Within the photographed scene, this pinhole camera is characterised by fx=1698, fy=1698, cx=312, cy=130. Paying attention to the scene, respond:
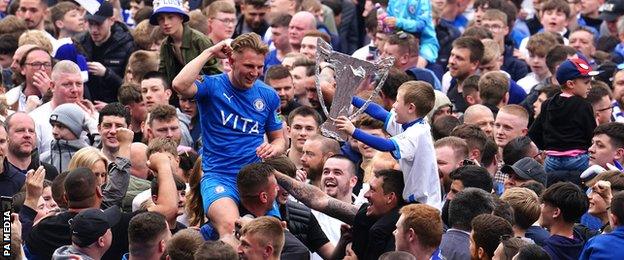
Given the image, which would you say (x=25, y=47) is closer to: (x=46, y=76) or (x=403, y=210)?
(x=46, y=76)

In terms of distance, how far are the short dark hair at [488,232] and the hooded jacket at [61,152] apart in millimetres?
5592

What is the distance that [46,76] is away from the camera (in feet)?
57.3

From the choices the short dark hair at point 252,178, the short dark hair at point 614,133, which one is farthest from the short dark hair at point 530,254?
the short dark hair at point 614,133

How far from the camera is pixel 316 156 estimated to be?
583 inches

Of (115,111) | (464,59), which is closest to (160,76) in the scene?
(115,111)

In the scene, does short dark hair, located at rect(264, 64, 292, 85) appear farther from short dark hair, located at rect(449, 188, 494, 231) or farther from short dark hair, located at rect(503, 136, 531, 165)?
short dark hair, located at rect(449, 188, 494, 231)

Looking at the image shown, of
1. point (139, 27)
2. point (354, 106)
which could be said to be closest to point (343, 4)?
point (139, 27)

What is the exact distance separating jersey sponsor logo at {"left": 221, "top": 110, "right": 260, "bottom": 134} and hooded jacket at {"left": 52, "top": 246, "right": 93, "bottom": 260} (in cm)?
187

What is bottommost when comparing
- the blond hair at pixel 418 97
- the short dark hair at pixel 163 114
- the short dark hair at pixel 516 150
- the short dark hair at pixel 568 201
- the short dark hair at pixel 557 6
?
the short dark hair at pixel 557 6

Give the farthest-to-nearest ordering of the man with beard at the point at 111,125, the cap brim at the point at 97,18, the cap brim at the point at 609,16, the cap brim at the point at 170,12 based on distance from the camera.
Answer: the cap brim at the point at 609,16 → the cap brim at the point at 97,18 → the cap brim at the point at 170,12 → the man with beard at the point at 111,125

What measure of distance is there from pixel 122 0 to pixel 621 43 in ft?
22.6

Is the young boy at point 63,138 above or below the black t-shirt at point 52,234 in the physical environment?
below

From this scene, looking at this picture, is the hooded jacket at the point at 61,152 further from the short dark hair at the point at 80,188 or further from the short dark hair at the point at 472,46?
the short dark hair at the point at 472,46

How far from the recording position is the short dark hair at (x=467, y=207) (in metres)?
12.0
